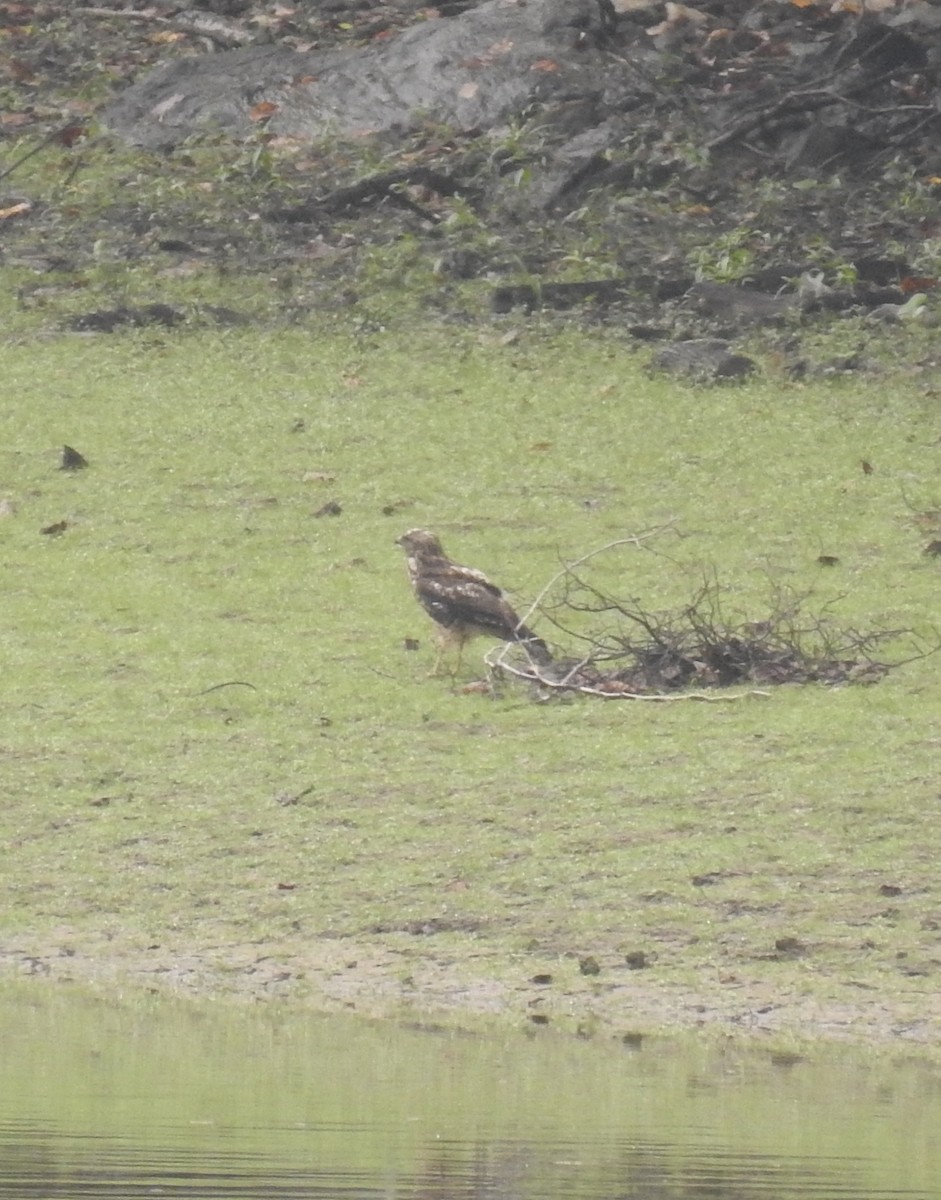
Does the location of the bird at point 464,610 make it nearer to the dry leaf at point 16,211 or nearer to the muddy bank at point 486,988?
the muddy bank at point 486,988

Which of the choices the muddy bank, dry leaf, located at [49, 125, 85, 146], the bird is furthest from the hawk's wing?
dry leaf, located at [49, 125, 85, 146]

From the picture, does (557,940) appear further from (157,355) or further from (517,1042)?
(157,355)

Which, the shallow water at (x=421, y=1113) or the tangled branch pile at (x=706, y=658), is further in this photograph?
the tangled branch pile at (x=706, y=658)

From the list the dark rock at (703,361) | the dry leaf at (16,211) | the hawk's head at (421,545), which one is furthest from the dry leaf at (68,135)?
the hawk's head at (421,545)

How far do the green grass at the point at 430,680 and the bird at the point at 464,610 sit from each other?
184mm

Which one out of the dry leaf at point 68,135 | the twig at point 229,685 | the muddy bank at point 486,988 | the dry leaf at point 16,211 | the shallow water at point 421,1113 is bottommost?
the dry leaf at point 68,135

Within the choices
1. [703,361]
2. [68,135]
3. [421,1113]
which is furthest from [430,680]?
[68,135]

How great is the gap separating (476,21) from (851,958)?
12.8m

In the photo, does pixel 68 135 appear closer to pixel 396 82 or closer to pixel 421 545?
pixel 396 82

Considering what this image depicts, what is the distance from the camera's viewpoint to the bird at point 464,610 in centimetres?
929

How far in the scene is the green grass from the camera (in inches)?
277

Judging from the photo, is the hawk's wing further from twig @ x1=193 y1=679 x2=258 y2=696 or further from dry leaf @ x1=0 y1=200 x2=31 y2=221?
dry leaf @ x1=0 y1=200 x2=31 y2=221

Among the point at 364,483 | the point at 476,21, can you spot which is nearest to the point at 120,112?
the point at 476,21

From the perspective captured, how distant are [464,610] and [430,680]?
0.32 metres
